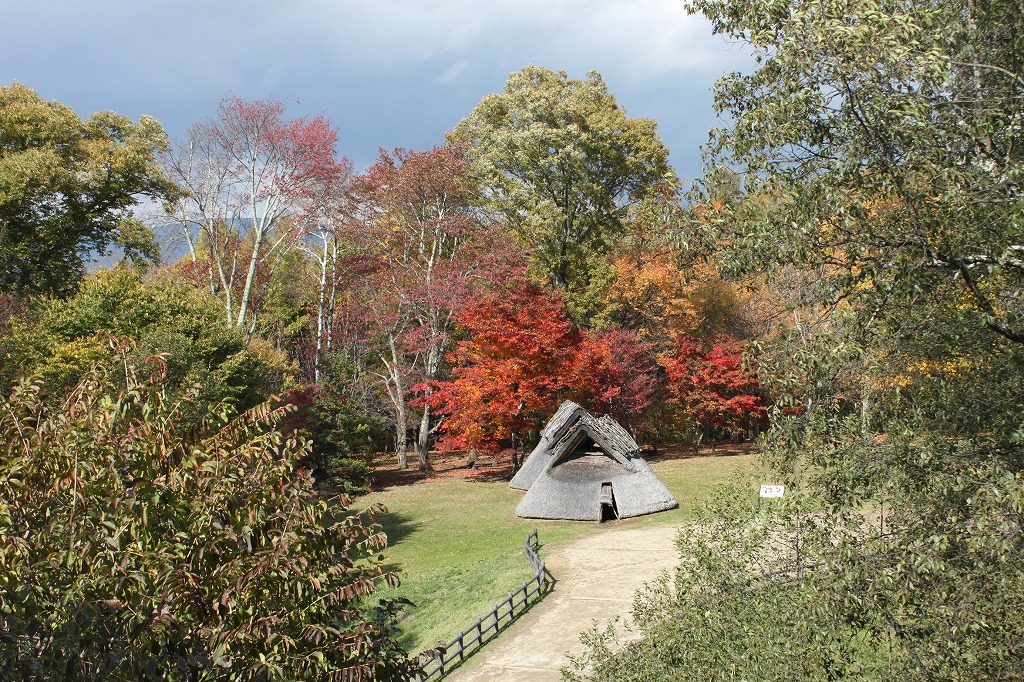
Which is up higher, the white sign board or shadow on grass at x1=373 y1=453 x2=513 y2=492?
the white sign board

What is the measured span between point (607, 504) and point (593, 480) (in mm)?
901

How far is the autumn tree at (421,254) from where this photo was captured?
35375 mm

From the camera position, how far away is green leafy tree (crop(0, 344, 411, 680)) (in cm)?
426

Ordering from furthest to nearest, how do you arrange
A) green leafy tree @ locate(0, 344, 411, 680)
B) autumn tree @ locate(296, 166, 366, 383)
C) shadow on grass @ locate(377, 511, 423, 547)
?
autumn tree @ locate(296, 166, 366, 383)
shadow on grass @ locate(377, 511, 423, 547)
green leafy tree @ locate(0, 344, 411, 680)

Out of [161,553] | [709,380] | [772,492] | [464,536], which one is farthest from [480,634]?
[709,380]

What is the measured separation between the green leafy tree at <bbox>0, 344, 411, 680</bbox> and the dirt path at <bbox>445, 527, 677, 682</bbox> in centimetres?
705

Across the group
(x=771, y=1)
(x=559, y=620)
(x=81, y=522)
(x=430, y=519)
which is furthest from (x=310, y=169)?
(x=81, y=522)

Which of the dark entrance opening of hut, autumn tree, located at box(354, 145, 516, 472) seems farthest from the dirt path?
autumn tree, located at box(354, 145, 516, 472)

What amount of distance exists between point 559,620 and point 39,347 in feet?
59.9

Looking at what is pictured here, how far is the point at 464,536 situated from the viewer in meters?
23.4

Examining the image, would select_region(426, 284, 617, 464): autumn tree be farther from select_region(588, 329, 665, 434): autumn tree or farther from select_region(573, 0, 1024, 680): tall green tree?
select_region(573, 0, 1024, 680): tall green tree

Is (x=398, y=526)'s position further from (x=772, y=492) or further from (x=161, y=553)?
(x=161, y=553)

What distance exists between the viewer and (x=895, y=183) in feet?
22.7

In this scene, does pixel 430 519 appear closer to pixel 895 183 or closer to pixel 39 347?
pixel 39 347
